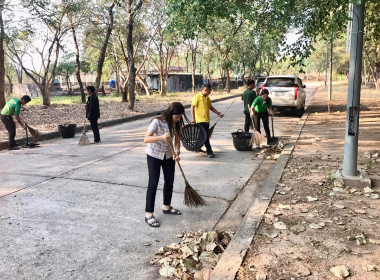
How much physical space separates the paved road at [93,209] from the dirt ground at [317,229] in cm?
75

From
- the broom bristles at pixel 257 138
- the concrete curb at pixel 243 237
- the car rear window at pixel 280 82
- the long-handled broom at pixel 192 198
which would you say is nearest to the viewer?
the concrete curb at pixel 243 237

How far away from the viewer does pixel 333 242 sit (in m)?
3.27

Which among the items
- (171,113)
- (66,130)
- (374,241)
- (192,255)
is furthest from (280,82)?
(192,255)

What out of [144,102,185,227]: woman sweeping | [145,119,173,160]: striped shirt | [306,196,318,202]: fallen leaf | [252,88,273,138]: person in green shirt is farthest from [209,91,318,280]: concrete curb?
[252,88,273,138]: person in green shirt

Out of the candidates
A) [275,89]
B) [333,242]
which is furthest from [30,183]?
[275,89]

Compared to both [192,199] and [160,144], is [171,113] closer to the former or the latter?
[160,144]

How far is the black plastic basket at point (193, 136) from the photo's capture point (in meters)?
7.14

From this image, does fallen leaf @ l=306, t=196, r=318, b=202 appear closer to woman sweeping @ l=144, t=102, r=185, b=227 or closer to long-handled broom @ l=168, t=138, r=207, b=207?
long-handled broom @ l=168, t=138, r=207, b=207

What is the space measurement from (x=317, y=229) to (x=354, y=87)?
2320 mm

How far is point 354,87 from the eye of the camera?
4.77m

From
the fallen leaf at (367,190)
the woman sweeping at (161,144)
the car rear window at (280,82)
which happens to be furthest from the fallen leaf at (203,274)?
the car rear window at (280,82)

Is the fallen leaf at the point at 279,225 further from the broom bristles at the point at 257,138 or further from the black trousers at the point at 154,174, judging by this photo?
the broom bristles at the point at 257,138

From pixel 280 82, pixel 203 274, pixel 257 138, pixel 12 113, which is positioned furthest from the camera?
pixel 280 82

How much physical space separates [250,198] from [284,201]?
63cm
